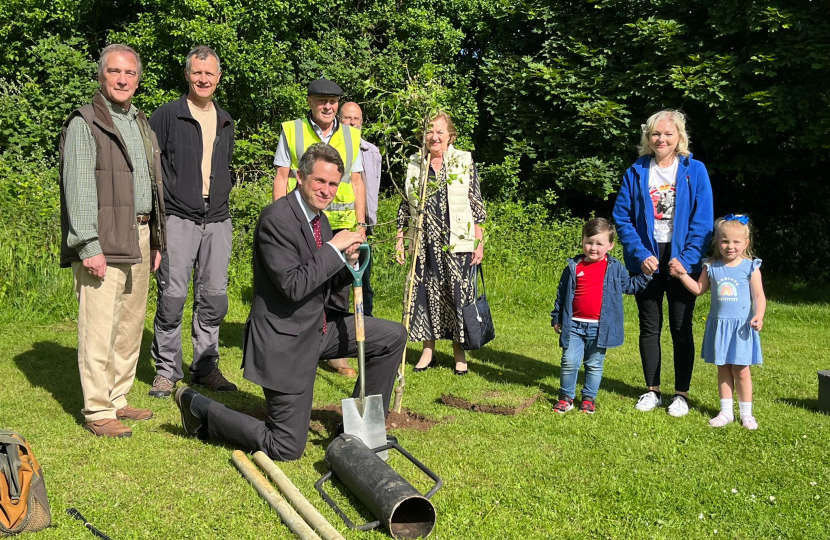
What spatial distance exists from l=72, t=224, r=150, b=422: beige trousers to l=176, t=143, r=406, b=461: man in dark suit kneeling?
79 centimetres

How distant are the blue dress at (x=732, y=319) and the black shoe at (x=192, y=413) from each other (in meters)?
3.29

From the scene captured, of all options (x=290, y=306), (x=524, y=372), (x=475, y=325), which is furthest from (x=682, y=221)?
(x=290, y=306)

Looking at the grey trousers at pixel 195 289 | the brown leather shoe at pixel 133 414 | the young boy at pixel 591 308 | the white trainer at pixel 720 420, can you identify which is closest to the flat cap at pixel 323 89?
the grey trousers at pixel 195 289

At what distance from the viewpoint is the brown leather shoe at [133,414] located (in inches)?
203

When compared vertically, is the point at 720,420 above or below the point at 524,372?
above

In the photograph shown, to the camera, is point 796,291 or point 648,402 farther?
point 796,291

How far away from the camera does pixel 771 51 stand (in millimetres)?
12266

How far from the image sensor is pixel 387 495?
3.63 meters

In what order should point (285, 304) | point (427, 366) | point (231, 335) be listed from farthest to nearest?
point (231, 335), point (427, 366), point (285, 304)

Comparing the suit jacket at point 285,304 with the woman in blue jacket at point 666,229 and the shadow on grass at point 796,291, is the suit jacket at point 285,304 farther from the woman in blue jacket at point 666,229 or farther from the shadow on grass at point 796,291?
the shadow on grass at point 796,291

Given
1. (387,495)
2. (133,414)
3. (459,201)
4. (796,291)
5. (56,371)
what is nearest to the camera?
(387,495)

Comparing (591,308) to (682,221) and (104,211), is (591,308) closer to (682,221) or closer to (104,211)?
(682,221)

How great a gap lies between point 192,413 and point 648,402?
3182mm

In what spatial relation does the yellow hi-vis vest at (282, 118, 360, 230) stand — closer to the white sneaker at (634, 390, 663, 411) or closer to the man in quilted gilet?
the man in quilted gilet
